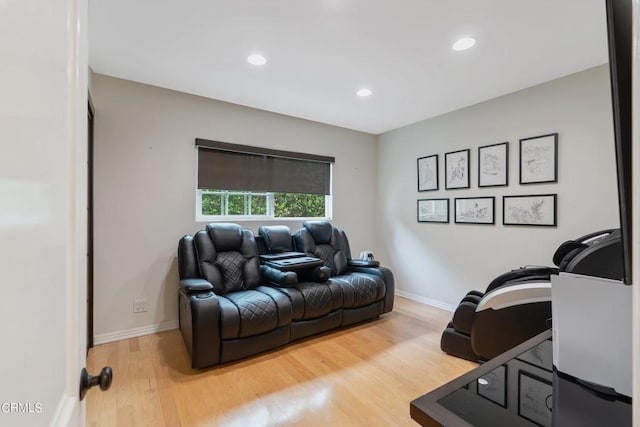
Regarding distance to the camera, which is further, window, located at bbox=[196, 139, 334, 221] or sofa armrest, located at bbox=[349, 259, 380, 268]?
sofa armrest, located at bbox=[349, 259, 380, 268]

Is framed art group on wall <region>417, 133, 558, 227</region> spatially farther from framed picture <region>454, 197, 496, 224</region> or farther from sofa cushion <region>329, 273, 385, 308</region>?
sofa cushion <region>329, 273, 385, 308</region>

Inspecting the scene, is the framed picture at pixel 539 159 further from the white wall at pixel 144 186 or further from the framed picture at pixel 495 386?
the white wall at pixel 144 186

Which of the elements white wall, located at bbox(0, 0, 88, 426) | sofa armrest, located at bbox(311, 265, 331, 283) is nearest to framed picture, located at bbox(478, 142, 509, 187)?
sofa armrest, located at bbox(311, 265, 331, 283)

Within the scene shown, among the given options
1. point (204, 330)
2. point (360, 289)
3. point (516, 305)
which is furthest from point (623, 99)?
point (360, 289)

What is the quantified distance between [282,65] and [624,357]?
2700mm

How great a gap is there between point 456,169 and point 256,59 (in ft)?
8.69

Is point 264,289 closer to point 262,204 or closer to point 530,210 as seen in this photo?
point 262,204

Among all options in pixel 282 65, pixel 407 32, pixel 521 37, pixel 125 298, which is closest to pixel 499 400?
pixel 407 32

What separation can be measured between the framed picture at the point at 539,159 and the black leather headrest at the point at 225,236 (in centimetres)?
305

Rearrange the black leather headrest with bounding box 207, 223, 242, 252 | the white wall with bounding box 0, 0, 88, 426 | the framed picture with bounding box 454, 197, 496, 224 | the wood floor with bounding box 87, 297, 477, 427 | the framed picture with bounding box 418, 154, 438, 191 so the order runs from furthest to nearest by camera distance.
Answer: the framed picture with bounding box 418, 154, 438, 191
the framed picture with bounding box 454, 197, 496, 224
the black leather headrest with bounding box 207, 223, 242, 252
the wood floor with bounding box 87, 297, 477, 427
the white wall with bounding box 0, 0, 88, 426

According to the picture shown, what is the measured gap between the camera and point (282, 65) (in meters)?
2.54

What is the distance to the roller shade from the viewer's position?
10.8 feet

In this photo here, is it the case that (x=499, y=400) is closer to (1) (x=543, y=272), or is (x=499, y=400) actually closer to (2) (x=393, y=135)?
(1) (x=543, y=272)

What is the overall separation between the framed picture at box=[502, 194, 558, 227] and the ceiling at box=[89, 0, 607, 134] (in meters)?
1.15
